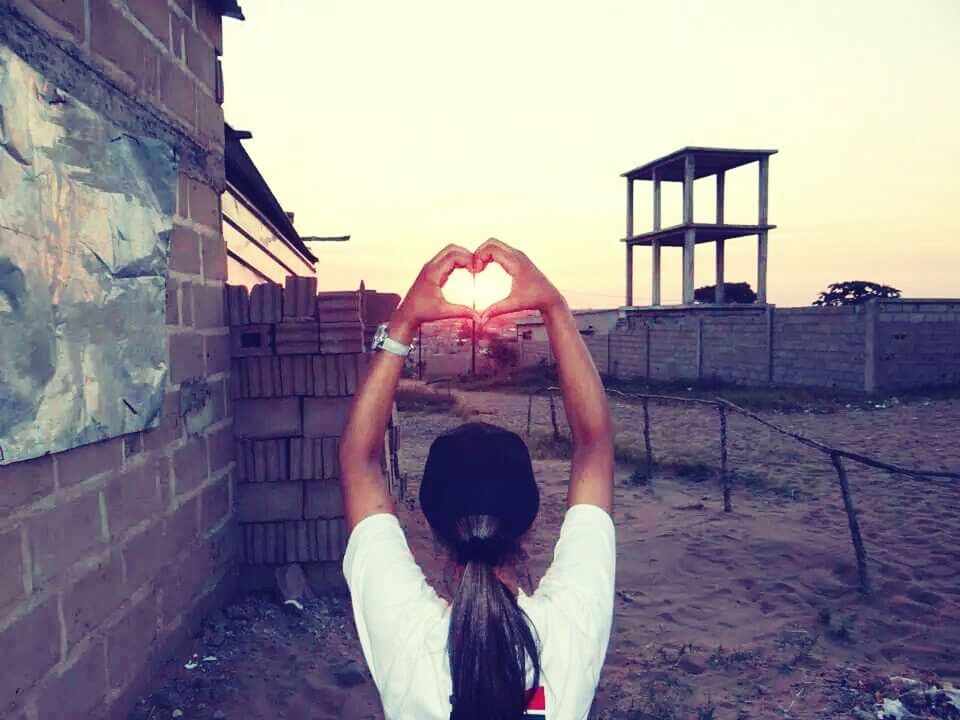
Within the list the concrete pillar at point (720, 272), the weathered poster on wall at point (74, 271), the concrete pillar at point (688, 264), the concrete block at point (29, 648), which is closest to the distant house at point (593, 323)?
the concrete pillar at point (688, 264)

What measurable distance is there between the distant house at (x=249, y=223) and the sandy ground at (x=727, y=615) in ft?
9.49

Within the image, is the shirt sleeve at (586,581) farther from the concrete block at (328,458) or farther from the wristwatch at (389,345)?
the concrete block at (328,458)

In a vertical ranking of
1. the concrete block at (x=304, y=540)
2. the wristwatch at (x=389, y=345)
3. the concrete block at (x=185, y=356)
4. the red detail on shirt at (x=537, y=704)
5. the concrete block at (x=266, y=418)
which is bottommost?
the concrete block at (x=304, y=540)

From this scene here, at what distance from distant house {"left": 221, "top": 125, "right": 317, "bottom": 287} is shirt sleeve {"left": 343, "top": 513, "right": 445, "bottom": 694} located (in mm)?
3976

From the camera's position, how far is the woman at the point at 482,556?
127cm

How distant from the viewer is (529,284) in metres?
1.71

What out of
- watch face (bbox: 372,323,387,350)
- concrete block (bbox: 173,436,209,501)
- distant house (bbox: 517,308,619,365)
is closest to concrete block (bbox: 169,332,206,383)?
Result: concrete block (bbox: 173,436,209,501)

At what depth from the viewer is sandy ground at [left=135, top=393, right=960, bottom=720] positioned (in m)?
3.65

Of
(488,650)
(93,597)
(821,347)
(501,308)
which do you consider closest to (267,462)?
(93,597)

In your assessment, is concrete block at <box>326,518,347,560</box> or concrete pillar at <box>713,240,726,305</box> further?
concrete pillar at <box>713,240,726,305</box>

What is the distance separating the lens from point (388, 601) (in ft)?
4.40

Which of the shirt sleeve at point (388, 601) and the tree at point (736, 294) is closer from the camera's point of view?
the shirt sleeve at point (388, 601)

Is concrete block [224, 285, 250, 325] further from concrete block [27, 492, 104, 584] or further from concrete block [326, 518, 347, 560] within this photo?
concrete block [27, 492, 104, 584]

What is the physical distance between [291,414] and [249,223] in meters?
2.77
